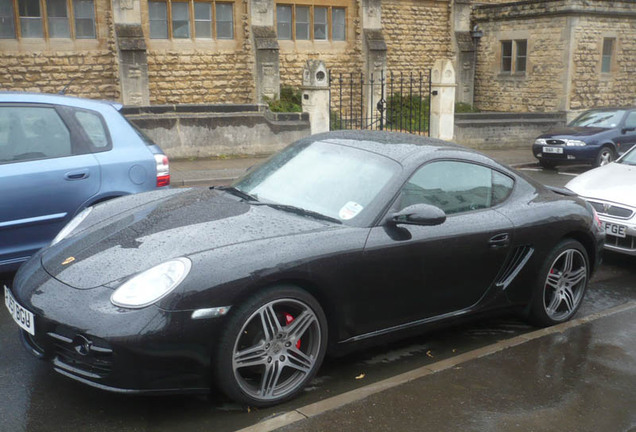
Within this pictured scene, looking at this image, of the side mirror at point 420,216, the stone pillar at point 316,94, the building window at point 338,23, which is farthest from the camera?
the building window at point 338,23

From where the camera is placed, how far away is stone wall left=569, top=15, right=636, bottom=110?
24.2 m

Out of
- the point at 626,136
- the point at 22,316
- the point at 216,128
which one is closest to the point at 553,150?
the point at 626,136

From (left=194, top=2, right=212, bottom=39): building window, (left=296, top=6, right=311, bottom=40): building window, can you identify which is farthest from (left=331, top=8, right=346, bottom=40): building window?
(left=194, top=2, right=212, bottom=39): building window

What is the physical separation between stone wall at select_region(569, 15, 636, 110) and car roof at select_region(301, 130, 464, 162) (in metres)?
21.0

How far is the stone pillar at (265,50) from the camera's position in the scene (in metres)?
21.0

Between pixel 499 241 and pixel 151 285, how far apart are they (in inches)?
98.5

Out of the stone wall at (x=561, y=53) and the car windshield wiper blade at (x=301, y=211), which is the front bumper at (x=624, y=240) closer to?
the car windshield wiper blade at (x=301, y=211)

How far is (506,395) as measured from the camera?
406 centimetres

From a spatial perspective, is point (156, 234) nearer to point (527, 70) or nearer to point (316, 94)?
point (316, 94)

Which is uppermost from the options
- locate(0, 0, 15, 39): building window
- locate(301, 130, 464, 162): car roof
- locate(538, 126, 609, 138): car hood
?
locate(0, 0, 15, 39): building window

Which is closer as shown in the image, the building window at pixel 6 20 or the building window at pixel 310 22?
the building window at pixel 6 20

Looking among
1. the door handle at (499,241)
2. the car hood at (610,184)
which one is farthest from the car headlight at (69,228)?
the car hood at (610,184)

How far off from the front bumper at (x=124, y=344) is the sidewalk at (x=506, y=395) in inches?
18.1

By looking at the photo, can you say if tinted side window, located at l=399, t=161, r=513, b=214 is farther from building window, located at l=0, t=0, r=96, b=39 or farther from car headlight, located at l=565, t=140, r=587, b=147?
building window, located at l=0, t=0, r=96, b=39
